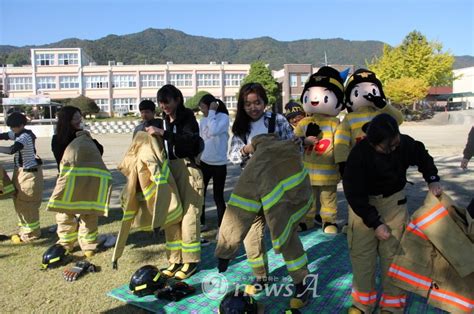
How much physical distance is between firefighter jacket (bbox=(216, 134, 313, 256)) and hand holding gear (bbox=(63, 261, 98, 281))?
1.83 meters

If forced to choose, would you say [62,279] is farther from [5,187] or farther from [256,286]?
[256,286]

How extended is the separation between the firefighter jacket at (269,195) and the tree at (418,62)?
3899 centimetres

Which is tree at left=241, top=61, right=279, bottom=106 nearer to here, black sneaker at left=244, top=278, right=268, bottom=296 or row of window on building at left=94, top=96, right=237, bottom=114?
row of window on building at left=94, top=96, right=237, bottom=114

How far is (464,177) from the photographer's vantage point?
9.54 metres

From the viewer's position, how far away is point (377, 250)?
10.7ft

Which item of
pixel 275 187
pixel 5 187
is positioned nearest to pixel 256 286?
pixel 275 187

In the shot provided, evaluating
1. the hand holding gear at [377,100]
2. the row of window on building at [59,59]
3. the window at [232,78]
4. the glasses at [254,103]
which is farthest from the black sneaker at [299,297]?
the row of window on building at [59,59]

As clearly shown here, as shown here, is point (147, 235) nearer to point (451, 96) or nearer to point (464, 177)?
point (464, 177)

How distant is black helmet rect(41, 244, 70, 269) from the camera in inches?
180

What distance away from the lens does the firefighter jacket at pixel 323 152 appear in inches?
209

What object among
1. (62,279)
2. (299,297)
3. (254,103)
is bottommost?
(62,279)

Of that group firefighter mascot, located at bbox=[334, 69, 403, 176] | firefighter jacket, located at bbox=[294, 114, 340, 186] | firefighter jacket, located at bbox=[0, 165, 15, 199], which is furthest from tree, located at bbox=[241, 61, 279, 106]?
Result: firefighter jacket, located at bbox=[0, 165, 15, 199]

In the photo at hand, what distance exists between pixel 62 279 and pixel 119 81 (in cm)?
6504

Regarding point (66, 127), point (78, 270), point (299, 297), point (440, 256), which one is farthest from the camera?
point (66, 127)
